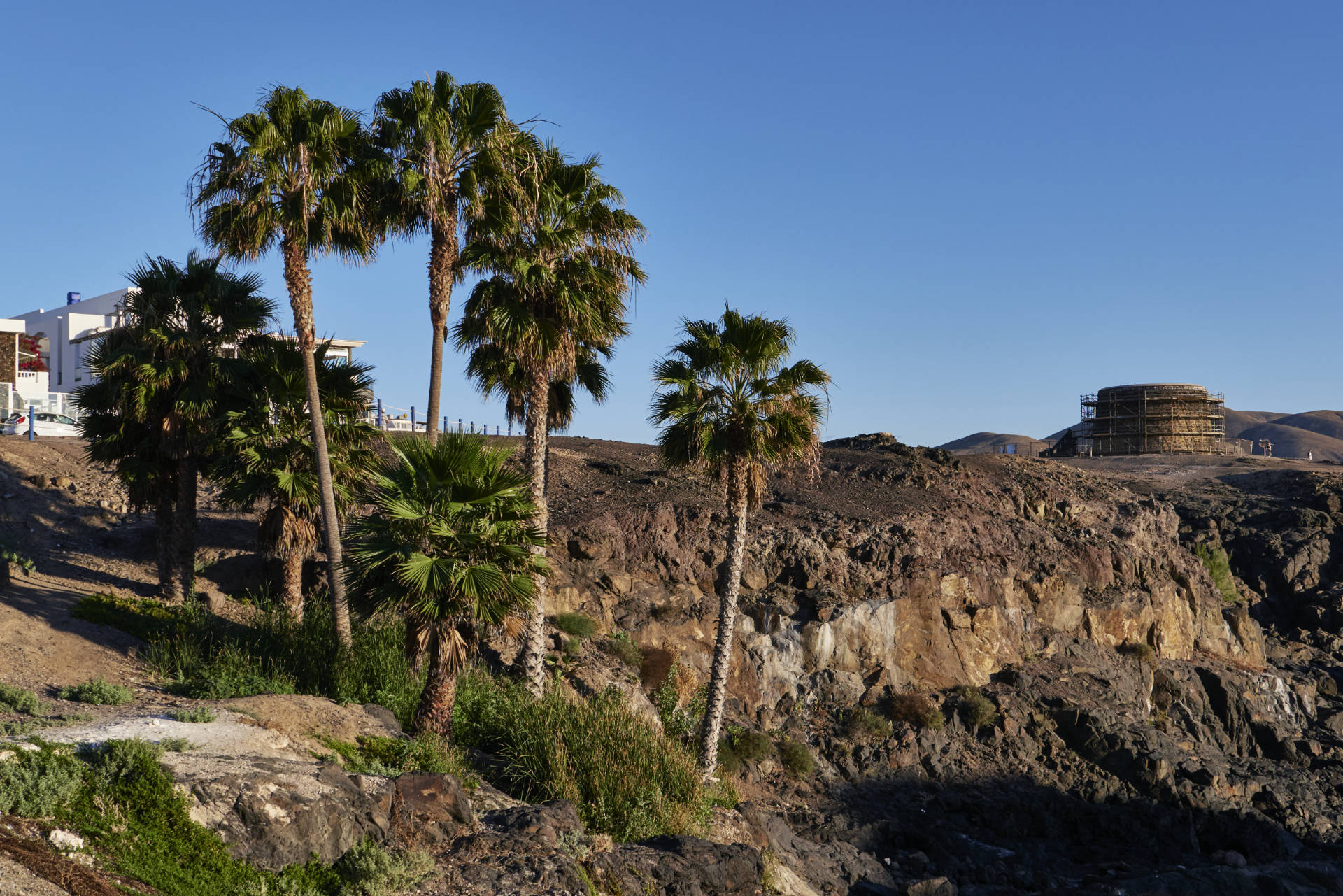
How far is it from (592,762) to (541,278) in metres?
9.67

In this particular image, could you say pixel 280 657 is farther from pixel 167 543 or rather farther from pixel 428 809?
pixel 428 809

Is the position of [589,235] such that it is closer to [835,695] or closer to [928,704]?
Result: [835,695]

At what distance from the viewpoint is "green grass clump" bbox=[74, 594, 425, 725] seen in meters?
17.9

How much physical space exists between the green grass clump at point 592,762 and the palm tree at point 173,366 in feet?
31.6

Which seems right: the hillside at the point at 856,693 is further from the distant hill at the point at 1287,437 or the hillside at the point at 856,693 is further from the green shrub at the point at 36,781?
the distant hill at the point at 1287,437

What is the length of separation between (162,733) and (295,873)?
364 cm

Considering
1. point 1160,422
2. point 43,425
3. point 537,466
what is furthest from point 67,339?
point 1160,422

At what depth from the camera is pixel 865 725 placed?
93.6 ft

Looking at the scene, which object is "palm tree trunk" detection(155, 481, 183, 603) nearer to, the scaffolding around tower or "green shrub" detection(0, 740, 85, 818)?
"green shrub" detection(0, 740, 85, 818)

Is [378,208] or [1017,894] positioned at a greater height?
[378,208]

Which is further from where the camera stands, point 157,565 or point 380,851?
point 157,565

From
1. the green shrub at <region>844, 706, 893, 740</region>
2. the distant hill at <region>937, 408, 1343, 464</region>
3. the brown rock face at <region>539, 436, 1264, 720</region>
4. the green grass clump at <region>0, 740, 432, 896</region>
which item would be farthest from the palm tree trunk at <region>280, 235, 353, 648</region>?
the distant hill at <region>937, 408, 1343, 464</region>

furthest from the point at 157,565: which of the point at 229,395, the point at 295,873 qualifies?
the point at 295,873

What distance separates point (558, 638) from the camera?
1013 inches
